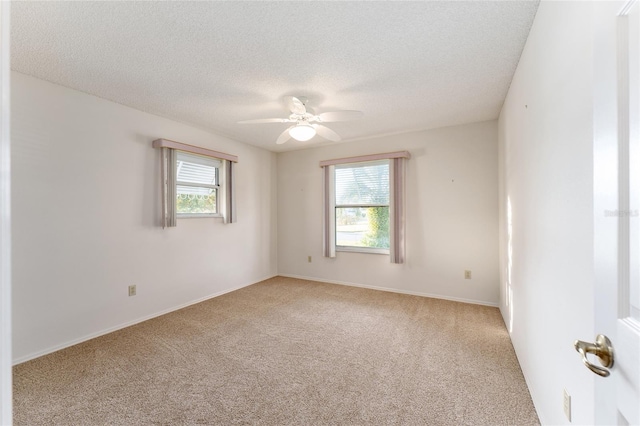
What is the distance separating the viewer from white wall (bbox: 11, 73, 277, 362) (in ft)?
7.54

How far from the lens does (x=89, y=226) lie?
2.69 metres

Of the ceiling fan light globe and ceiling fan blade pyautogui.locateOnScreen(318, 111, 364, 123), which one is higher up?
ceiling fan blade pyautogui.locateOnScreen(318, 111, 364, 123)

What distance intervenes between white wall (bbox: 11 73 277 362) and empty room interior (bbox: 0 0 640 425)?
0.06 ft

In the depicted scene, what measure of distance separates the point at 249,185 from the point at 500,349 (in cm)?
397

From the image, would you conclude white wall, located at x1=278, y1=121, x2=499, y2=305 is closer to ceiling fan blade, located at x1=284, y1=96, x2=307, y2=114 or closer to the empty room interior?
the empty room interior

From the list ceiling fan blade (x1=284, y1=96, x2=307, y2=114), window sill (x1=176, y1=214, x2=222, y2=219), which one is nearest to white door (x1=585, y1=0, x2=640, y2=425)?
ceiling fan blade (x1=284, y1=96, x2=307, y2=114)

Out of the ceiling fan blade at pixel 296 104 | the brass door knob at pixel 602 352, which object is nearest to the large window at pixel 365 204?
the ceiling fan blade at pixel 296 104

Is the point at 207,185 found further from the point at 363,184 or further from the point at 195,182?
the point at 363,184

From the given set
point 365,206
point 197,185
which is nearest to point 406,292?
point 365,206

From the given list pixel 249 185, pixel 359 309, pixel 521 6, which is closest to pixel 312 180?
pixel 249 185

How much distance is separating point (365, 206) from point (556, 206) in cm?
315

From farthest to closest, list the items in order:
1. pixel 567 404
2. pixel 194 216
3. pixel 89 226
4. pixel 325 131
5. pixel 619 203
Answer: pixel 194 216 < pixel 325 131 < pixel 89 226 < pixel 567 404 < pixel 619 203

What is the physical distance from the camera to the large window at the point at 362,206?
4.27 meters

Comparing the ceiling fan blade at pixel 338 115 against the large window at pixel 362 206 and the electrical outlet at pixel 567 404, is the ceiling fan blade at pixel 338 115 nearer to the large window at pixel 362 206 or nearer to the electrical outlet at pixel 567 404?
the large window at pixel 362 206
